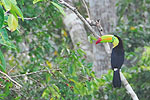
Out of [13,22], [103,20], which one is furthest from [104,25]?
[13,22]

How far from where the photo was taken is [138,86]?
424 cm

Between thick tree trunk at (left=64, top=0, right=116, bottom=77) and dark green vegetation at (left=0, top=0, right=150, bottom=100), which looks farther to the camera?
thick tree trunk at (left=64, top=0, right=116, bottom=77)

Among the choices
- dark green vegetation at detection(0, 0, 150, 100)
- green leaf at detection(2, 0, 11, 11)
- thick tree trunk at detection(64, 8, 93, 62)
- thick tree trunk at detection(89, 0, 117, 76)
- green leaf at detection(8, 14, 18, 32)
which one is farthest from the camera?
thick tree trunk at detection(89, 0, 117, 76)

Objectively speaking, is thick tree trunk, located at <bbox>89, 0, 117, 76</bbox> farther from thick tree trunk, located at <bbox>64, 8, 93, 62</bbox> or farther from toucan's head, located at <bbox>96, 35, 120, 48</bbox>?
toucan's head, located at <bbox>96, 35, 120, 48</bbox>

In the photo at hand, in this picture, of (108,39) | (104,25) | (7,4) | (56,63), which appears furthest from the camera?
(104,25)

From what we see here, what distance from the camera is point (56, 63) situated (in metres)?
3.27

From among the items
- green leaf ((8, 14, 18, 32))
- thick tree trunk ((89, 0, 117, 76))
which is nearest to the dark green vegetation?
green leaf ((8, 14, 18, 32))

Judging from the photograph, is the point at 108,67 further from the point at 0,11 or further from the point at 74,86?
the point at 0,11

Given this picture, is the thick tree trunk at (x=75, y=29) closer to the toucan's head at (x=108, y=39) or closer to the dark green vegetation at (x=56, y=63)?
the dark green vegetation at (x=56, y=63)

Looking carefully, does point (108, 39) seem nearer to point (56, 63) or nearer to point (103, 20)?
point (56, 63)

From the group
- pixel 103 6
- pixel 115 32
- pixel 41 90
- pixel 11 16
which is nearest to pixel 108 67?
pixel 115 32

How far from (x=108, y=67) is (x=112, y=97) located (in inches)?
33.4

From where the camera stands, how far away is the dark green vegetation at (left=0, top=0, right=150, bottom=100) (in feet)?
9.29

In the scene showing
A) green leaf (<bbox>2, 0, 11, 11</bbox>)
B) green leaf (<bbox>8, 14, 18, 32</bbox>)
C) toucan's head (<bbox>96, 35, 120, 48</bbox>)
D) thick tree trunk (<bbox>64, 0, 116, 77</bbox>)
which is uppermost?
green leaf (<bbox>2, 0, 11, 11</bbox>)
